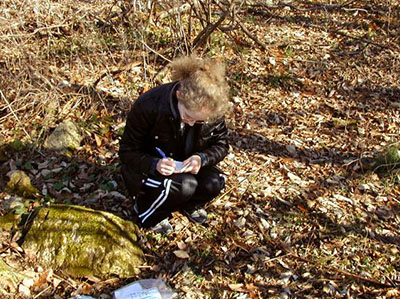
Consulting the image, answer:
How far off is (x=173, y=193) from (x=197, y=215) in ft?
1.72

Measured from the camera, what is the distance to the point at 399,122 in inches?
186

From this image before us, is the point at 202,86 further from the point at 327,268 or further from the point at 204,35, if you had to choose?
the point at 204,35

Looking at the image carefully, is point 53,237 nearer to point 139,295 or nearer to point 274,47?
point 139,295

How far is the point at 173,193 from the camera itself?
3.01m

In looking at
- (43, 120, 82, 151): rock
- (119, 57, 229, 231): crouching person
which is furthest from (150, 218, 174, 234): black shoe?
(43, 120, 82, 151): rock

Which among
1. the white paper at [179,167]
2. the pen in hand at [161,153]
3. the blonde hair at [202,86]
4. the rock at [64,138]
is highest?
the blonde hair at [202,86]

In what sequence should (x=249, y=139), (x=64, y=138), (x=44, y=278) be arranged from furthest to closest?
(x=249, y=139) → (x=64, y=138) → (x=44, y=278)

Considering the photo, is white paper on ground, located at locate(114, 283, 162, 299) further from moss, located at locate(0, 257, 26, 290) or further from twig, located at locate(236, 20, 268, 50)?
twig, located at locate(236, 20, 268, 50)

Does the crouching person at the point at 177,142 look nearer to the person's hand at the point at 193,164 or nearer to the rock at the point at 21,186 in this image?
the person's hand at the point at 193,164

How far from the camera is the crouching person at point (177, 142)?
102 inches

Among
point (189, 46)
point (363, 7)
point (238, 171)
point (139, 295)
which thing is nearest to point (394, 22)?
point (363, 7)

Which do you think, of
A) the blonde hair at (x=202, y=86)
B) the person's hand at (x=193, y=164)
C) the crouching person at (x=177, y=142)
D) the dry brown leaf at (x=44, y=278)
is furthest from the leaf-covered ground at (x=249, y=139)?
the blonde hair at (x=202, y=86)

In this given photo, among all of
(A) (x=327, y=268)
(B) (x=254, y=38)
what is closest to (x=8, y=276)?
(A) (x=327, y=268)

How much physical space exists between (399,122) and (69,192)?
393 centimetres
